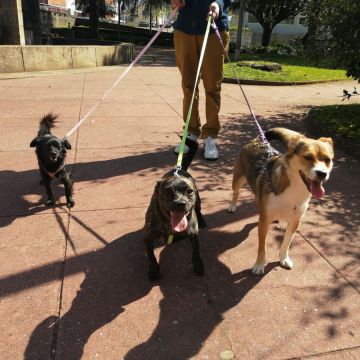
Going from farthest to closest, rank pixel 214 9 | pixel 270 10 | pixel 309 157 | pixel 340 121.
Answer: pixel 270 10 → pixel 340 121 → pixel 214 9 → pixel 309 157

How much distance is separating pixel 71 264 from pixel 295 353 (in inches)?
78.7

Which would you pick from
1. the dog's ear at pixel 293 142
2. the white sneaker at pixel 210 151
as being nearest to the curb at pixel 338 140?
the white sneaker at pixel 210 151

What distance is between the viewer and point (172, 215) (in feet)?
9.78

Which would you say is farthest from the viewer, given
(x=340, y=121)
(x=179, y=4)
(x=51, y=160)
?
(x=340, y=121)

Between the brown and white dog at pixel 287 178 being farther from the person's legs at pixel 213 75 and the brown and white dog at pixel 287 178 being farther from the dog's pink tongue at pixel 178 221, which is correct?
the person's legs at pixel 213 75

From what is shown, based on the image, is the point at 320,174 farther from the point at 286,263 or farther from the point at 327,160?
the point at 286,263

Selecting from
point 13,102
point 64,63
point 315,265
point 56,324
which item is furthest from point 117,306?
point 64,63

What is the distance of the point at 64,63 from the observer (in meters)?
15.4

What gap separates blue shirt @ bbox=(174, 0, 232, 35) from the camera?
5.17 m

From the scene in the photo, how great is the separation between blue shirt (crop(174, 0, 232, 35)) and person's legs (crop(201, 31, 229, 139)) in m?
0.18

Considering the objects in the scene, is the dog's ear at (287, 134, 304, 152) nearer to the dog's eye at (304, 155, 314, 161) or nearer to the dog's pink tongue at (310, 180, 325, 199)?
the dog's eye at (304, 155, 314, 161)

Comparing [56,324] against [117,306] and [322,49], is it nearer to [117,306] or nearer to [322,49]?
[117,306]

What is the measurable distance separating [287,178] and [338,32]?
5.41 m

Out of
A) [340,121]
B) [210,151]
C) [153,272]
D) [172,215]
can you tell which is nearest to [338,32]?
[340,121]
